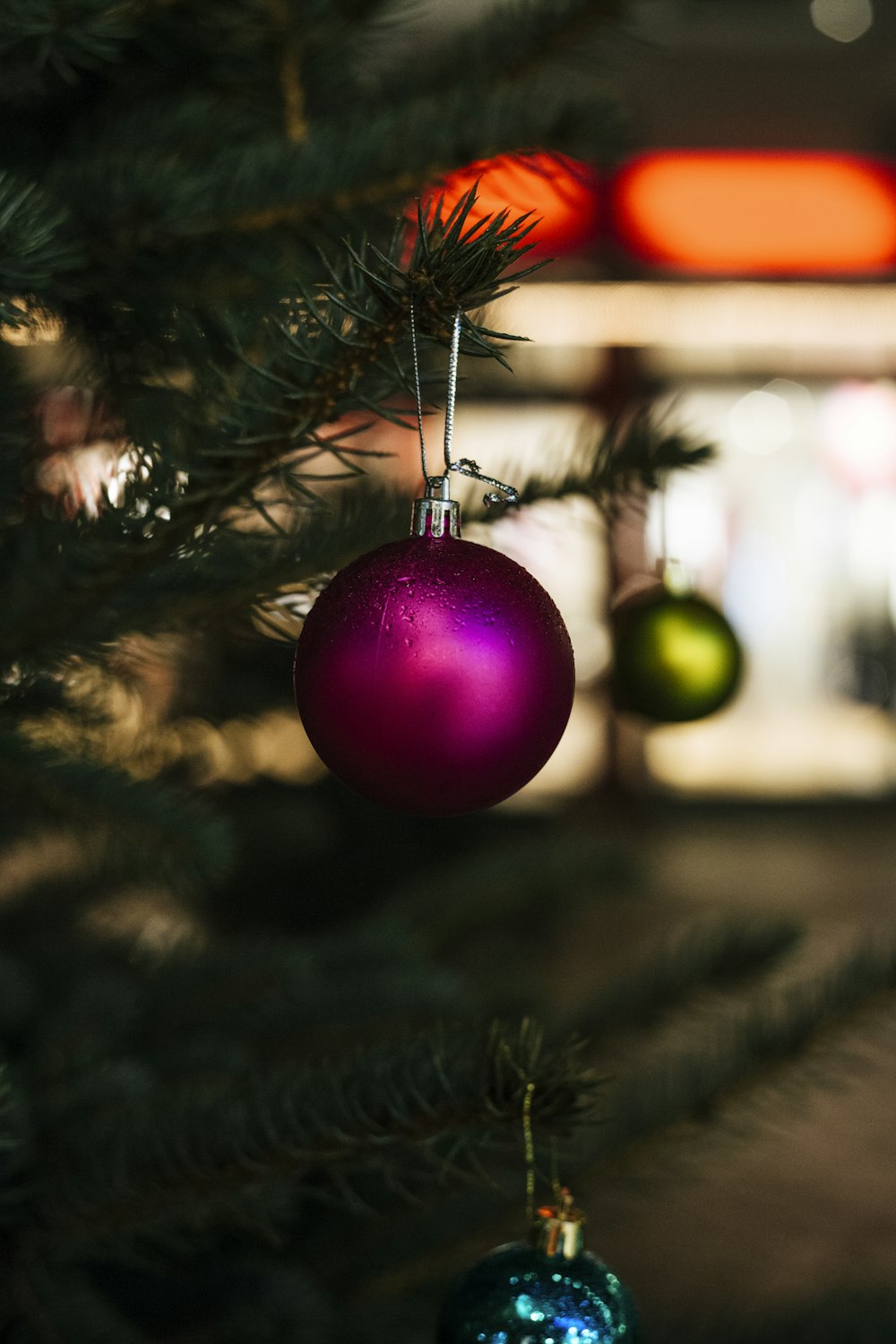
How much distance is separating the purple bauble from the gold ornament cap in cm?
22

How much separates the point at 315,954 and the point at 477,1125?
1.54 feet

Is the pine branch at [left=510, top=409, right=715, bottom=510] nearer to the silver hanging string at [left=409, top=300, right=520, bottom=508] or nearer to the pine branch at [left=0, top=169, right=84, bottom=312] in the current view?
the silver hanging string at [left=409, top=300, right=520, bottom=508]

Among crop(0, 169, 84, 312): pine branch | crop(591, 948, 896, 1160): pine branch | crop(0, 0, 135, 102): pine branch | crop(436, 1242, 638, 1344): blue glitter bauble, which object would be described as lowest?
crop(436, 1242, 638, 1344): blue glitter bauble

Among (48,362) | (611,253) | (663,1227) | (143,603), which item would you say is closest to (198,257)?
(143,603)

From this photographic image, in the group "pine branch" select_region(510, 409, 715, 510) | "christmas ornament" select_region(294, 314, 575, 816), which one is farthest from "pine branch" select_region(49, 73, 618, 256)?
"christmas ornament" select_region(294, 314, 575, 816)

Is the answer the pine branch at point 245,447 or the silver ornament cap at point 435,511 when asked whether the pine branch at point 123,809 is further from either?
the silver ornament cap at point 435,511

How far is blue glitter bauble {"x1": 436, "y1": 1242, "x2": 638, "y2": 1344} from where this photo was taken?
530mm

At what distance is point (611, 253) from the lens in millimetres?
4238

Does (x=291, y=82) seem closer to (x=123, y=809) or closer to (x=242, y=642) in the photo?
(x=242, y=642)

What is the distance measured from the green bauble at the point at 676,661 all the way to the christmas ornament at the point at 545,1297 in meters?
0.39

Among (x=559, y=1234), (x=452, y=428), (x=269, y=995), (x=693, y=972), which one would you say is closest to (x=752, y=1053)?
(x=693, y=972)

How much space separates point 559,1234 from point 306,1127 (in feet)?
0.40

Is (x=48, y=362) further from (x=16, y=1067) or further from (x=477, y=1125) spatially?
(x=477, y=1125)

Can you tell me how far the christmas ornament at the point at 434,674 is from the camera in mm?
432
